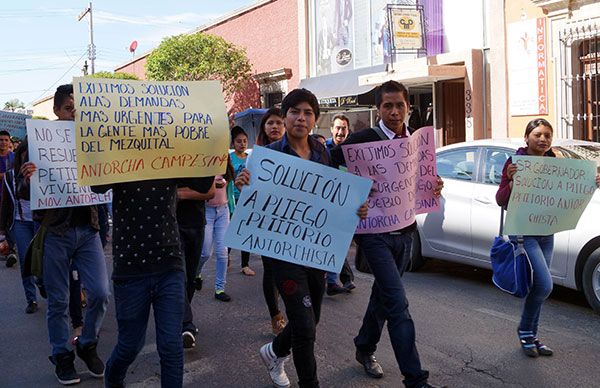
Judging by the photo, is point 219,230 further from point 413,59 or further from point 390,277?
point 413,59

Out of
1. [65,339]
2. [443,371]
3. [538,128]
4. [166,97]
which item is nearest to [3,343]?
[65,339]

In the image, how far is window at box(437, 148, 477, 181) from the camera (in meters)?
7.48

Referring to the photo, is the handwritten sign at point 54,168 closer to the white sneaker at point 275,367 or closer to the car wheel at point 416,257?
the white sneaker at point 275,367

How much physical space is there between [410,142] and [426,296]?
3.01 metres

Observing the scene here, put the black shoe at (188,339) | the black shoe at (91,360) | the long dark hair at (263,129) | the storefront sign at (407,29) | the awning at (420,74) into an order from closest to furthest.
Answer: the black shoe at (91,360) → the black shoe at (188,339) → the long dark hair at (263,129) → the awning at (420,74) → the storefront sign at (407,29)

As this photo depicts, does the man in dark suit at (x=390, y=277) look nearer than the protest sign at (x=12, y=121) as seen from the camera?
Yes

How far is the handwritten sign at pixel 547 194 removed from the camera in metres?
4.84

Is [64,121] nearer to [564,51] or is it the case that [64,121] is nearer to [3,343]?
[3,343]

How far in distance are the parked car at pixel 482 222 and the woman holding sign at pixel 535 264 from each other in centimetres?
133

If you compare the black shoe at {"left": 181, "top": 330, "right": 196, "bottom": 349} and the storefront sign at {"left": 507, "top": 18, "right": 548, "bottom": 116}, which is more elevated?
the storefront sign at {"left": 507, "top": 18, "right": 548, "bottom": 116}

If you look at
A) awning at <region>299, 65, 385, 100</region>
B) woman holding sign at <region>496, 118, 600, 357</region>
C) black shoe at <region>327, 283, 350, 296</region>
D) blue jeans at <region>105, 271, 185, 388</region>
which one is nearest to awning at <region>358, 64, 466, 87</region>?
awning at <region>299, 65, 385, 100</region>

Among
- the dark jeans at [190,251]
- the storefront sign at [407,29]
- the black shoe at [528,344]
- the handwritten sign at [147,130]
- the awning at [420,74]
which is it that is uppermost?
the storefront sign at [407,29]

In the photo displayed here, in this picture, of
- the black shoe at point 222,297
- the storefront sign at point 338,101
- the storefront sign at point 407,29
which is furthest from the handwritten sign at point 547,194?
Result: the storefront sign at point 338,101

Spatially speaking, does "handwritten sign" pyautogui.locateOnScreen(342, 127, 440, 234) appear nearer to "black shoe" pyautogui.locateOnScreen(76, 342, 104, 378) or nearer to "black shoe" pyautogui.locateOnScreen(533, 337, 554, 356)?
"black shoe" pyautogui.locateOnScreen(533, 337, 554, 356)
